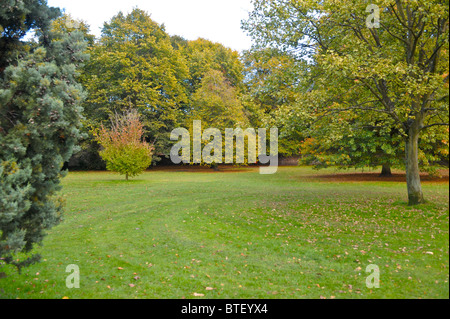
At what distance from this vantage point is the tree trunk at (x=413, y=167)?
9445mm

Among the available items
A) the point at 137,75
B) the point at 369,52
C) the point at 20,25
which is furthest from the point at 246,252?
the point at 137,75

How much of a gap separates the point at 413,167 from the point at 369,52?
3.97m

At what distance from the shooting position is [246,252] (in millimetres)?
6828

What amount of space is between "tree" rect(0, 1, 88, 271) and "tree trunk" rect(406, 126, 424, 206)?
31.3 ft

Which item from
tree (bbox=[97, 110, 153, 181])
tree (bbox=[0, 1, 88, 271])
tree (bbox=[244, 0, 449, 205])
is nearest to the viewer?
tree (bbox=[0, 1, 88, 271])

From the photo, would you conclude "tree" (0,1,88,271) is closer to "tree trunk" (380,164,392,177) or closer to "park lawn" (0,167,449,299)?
"park lawn" (0,167,449,299)

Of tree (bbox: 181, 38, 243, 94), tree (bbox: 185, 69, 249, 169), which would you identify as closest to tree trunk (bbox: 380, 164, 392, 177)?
tree (bbox: 185, 69, 249, 169)

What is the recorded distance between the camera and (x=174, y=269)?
5.80m

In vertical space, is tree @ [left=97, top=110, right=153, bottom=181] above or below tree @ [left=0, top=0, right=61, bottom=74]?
below

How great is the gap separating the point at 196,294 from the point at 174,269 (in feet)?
3.92

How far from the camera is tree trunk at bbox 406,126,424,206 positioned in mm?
9445
